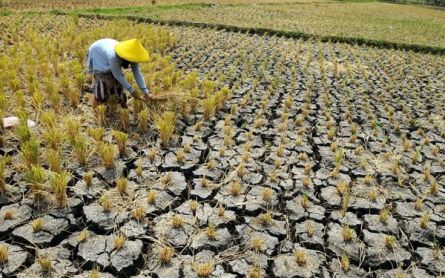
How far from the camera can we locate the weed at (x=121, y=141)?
3824 mm

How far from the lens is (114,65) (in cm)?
420

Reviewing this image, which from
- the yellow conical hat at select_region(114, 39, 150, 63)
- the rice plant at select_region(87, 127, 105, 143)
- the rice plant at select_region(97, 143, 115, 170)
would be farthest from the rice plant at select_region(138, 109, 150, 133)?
the rice plant at select_region(97, 143, 115, 170)

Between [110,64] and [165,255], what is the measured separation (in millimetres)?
2370

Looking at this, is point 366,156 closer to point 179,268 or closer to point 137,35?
point 179,268

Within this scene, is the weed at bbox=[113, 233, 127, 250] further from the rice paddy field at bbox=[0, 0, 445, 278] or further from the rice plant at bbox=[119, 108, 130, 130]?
the rice plant at bbox=[119, 108, 130, 130]

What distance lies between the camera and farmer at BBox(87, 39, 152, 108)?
407cm

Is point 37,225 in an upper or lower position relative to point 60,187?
lower

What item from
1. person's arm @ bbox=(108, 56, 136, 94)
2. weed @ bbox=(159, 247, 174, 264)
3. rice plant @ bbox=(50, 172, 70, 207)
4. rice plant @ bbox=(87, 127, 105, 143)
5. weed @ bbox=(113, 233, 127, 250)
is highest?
person's arm @ bbox=(108, 56, 136, 94)

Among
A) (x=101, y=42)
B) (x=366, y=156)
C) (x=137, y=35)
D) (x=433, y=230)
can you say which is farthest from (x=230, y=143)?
(x=137, y=35)

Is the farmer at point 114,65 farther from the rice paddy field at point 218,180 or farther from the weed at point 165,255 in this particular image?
the weed at point 165,255

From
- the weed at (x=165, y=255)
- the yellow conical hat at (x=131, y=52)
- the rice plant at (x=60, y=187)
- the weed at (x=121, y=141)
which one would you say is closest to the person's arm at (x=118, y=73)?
the yellow conical hat at (x=131, y=52)

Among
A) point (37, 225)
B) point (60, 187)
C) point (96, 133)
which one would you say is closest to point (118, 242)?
point (37, 225)

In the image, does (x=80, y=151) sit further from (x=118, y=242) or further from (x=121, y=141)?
(x=118, y=242)

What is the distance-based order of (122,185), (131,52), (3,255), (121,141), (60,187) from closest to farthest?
1. (3,255)
2. (60,187)
3. (122,185)
4. (121,141)
5. (131,52)
